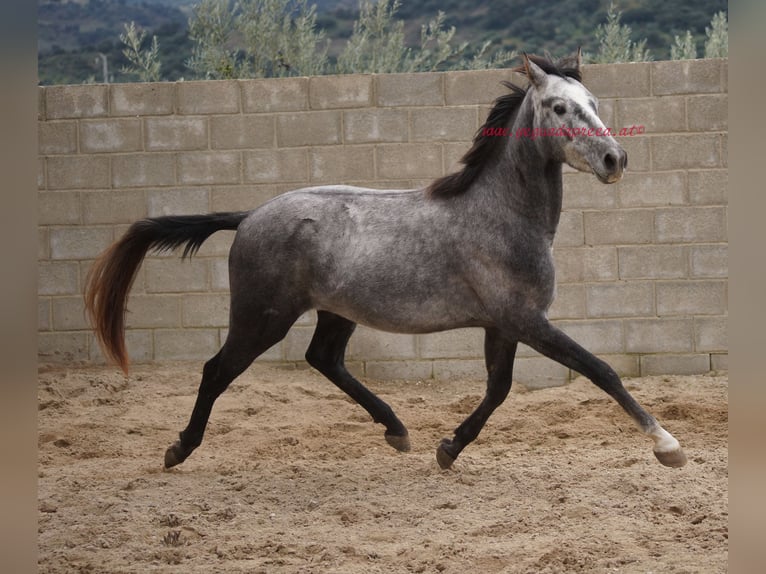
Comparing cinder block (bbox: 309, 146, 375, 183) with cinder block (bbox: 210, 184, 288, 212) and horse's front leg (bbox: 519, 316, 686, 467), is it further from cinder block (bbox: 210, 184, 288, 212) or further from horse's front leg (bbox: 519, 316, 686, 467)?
horse's front leg (bbox: 519, 316, 686, 467)

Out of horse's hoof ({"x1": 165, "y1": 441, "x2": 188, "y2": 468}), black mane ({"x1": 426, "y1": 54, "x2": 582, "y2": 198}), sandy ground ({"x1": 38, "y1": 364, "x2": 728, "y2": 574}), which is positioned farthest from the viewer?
horse's hoof ({"x1": 165, "y1": 441, "x2": 188, "y2": 468})

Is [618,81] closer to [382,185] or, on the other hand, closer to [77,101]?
[382,185]

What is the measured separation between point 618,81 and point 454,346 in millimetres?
2080

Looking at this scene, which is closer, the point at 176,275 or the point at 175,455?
the point at 175,455

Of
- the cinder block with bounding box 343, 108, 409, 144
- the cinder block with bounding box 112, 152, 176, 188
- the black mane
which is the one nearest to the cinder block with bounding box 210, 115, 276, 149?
the cinder block with bounding box 112, 152, 176, 188

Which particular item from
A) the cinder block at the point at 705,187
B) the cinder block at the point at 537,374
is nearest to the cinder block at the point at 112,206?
the cinder block at the point at 537,374

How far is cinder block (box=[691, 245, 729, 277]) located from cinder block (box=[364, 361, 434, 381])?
74.4 inches

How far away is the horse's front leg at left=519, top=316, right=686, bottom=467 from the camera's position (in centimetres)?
310

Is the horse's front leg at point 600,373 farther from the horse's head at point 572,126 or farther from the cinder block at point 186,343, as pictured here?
the cinder block at point 186,343

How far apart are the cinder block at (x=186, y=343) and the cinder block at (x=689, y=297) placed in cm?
304

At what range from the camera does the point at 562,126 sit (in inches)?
128

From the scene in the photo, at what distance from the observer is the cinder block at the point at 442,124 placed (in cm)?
594

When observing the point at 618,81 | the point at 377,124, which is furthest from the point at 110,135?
the point at 618,81

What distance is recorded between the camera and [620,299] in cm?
593
